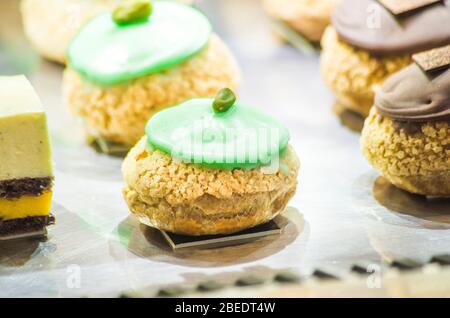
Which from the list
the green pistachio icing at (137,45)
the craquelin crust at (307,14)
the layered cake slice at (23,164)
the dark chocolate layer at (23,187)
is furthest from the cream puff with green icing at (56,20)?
the dark chocolate layer at (23,187)

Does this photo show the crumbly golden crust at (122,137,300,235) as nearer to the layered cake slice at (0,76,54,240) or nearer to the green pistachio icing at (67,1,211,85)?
the layered cake slice at (0,76,54,240)

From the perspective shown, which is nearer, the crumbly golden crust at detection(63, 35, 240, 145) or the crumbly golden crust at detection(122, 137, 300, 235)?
the crumbly golden crust at detection(122, 137, 300, 235)

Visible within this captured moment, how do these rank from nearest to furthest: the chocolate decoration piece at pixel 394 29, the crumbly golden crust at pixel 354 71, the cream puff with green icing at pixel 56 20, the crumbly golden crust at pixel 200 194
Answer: the crumbly golden crust at pixel 200 194 < the chocolate decoration piece at pixel 394 29 < the crumbly golden crust at pixel 354 71 < the cream puff with green icing at pixel 56 20

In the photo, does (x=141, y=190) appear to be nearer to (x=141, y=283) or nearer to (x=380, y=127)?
(x=141, y=283)

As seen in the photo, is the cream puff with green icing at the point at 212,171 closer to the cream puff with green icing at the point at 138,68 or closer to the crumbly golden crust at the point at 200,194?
the crumbly golden crust at the point at 200,194

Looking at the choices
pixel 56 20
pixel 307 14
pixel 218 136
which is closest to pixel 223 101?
pixel 218 136

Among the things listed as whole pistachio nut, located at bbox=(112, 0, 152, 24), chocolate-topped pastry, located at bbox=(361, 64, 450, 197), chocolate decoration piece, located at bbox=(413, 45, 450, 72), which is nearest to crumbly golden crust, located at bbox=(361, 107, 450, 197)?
chocolate-topped pastry, located at bbox=(361, 64, 450, 197)

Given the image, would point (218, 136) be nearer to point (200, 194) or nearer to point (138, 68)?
point (200, 194)

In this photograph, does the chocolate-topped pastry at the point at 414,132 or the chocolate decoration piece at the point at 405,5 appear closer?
the chocolate-topped pastry at the point at 414,132
